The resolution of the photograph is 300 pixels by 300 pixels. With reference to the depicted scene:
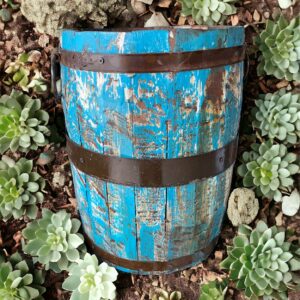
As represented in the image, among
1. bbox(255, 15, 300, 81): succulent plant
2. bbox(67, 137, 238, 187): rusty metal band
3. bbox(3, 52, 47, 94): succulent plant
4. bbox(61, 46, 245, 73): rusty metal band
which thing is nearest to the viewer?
bbox(61, 46, 245, 73): rusty metal band

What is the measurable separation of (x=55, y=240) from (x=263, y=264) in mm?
782

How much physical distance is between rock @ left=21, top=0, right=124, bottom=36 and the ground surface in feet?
0.43

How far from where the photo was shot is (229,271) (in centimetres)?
158

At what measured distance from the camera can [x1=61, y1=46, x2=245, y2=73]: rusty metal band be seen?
1.09 metres

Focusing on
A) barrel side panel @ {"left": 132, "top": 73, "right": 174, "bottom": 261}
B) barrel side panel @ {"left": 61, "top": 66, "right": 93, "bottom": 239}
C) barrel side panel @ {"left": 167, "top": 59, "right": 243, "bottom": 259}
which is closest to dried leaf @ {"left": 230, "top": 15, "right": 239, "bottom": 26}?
barrel side panel @ {"left": 167, "top": 59, "right": 243, "bottom": 259}

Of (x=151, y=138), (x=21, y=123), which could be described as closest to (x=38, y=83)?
(x=21, y=123)

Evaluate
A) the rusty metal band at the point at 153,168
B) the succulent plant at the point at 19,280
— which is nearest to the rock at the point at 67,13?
→ the rusty metal band at the point at 153,168

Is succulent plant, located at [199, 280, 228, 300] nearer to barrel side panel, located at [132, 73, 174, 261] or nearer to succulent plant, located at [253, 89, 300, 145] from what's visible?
barrel side panel, located at [132, 73, 174, 261]

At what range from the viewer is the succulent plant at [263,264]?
1.43 metres

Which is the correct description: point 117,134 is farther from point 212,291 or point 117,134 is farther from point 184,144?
point 212,291

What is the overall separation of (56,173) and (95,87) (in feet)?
2.21

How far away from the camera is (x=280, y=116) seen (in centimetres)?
147

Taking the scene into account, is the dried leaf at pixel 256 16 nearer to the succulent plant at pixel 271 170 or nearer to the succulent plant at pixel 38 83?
the succulent plant at pixel 271 170

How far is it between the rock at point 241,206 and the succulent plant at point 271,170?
4 cm
